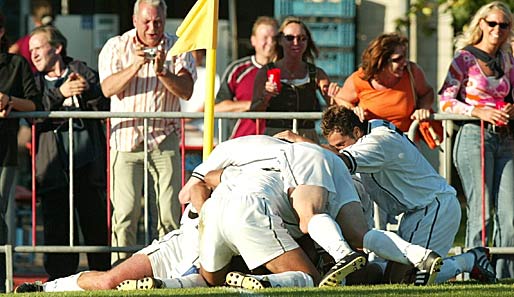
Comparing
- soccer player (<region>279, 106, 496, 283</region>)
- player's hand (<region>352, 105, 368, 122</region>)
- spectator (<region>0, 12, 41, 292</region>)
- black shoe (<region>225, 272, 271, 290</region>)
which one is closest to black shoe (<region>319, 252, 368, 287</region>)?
black shoe (<region>225, 272, 271, 290</region>)

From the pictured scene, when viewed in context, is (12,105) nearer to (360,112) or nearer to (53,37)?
(53,37)

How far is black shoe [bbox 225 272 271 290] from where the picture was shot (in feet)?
29.0

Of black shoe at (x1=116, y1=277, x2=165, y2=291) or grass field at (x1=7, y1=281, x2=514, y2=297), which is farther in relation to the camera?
black shoe at (x1=116, y1=277, x2=165, y2=291)

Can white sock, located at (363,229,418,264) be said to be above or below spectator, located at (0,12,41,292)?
below

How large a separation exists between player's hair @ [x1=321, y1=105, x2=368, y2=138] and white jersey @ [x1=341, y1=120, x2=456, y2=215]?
0.39 ft

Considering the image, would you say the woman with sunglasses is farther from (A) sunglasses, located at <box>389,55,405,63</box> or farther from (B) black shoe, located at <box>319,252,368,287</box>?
(B) black shoe, located at <box>319,252,368,287</box>

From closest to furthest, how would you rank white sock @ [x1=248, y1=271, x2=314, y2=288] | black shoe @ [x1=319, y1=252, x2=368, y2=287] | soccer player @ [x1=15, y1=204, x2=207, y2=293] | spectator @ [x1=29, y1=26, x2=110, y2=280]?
black shoe @ [x1=319, y1=252, x2=368, y2=287] < white sock @ [x1=248, y1=271, x2=314, y2=288] < soccer player @ [x1=15, y1=204, x2=207, y2=293] < spectator @ [x1=29, y1=26, x2=110, y2=280]

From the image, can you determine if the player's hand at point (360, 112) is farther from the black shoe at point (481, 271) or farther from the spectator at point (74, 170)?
the spectator at point (74, 170)

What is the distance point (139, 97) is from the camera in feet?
38.1

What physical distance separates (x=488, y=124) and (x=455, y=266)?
6.32 ft

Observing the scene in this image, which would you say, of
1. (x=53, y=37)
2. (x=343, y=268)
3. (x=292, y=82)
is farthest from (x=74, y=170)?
(x=343, y=268)

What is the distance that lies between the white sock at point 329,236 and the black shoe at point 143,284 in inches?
37.4

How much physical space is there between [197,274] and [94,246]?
2.01 m

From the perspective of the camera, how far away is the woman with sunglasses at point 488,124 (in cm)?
1122
